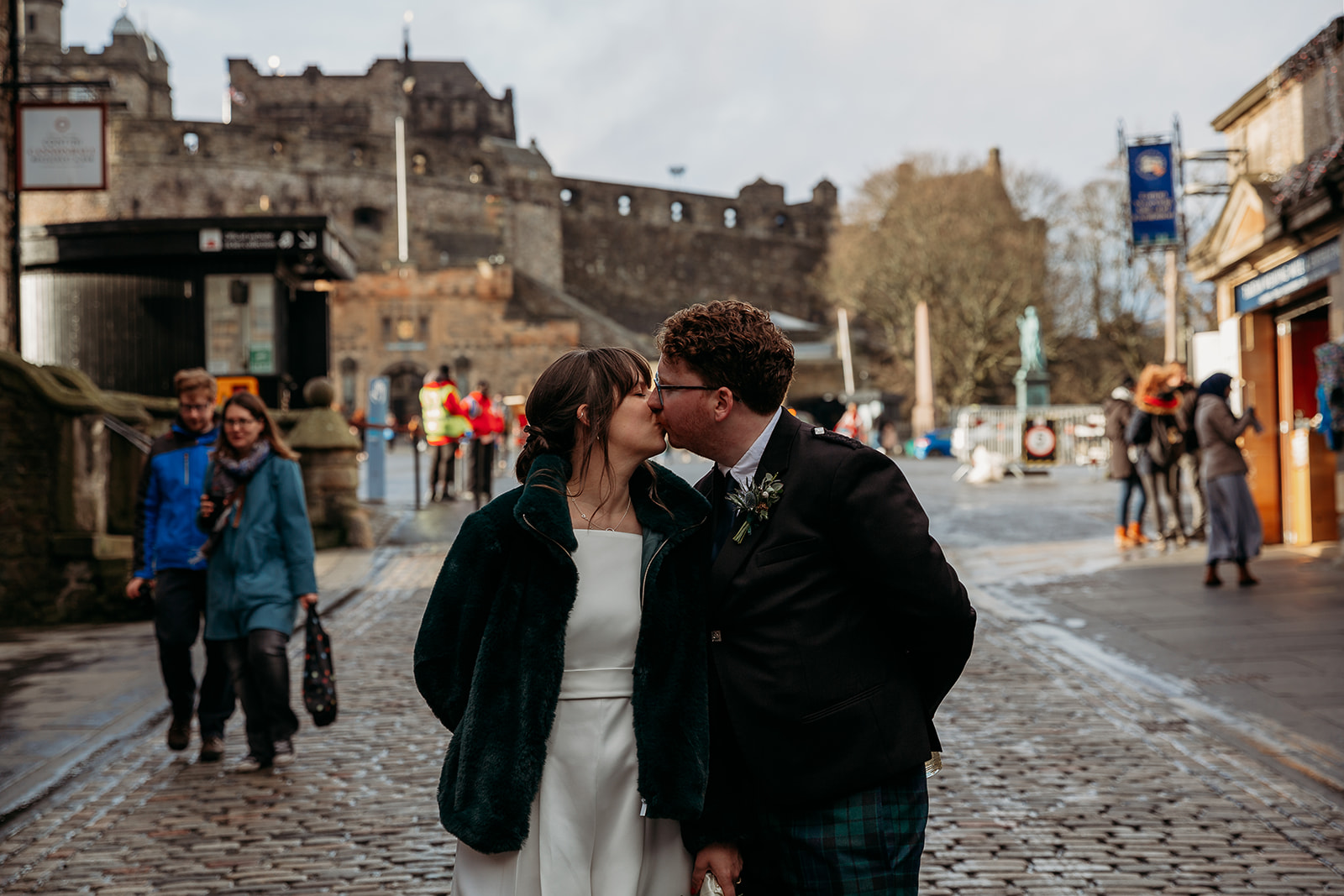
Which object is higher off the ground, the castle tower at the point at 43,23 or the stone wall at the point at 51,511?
the castle tower at the point at 43,23

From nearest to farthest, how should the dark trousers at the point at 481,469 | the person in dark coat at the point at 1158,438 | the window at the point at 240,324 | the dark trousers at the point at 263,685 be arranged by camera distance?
the dark trousers at the point at 263,685, the person in dark coat at the point at 1158,438, the dark trousers at the point at 481,469, the window at the point at 240,324

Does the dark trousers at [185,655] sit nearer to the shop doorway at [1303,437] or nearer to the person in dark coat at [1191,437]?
the person in dark coat at [1191,437]

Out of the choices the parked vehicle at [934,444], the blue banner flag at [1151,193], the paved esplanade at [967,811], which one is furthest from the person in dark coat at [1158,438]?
the parked vehicle at [934,444]

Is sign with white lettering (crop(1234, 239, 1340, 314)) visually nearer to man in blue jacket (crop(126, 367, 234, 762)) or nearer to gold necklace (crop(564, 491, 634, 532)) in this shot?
man in blue jacket (crop(126, 367, 234, 762))

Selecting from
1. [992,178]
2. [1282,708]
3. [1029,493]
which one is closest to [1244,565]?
[1282,708]

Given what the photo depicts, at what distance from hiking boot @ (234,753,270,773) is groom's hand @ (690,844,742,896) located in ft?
10.8

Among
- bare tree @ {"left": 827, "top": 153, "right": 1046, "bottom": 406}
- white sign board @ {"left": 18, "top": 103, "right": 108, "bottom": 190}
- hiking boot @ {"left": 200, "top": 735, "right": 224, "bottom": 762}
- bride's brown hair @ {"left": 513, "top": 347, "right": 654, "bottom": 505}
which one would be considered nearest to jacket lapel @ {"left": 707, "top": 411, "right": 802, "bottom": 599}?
bride's brown hair @ {"left": 513, "top": 347, "right": 654, "bottom": 505}

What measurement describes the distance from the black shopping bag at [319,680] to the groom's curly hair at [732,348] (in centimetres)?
293

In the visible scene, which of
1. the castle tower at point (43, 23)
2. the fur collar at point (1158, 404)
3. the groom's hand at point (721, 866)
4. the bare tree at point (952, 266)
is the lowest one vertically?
the groom's hand at point (721, 866)

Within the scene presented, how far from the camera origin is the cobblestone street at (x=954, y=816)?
3.67 metres

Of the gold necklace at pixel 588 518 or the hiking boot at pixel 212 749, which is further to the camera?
the hiking boot at pixel 212 749

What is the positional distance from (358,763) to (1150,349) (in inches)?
1678

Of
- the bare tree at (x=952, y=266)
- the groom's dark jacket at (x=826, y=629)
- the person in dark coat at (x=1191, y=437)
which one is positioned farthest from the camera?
the bare tree at (x=952, y=266)

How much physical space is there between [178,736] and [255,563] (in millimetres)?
848
